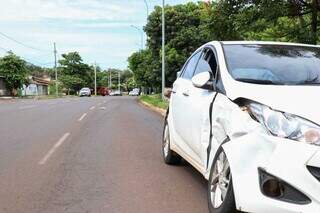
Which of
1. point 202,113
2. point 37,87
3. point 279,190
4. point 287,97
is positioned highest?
point 287,97

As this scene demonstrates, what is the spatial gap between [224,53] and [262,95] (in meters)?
1.55

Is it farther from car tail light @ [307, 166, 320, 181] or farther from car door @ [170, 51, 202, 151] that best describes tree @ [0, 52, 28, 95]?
car tail light @ [307, 166, 320, 181]

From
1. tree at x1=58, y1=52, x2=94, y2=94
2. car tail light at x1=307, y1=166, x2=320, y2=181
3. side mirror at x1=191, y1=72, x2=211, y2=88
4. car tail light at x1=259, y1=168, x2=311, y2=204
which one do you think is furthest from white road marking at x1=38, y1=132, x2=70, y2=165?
tree at x1=58, y1=52, x2=94, y2=94

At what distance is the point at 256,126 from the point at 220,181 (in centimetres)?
87

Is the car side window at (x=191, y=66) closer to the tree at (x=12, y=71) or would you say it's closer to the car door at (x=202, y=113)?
the car door at (x=202, y=113)

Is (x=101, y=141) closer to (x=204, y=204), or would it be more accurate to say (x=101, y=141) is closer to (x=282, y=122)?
(x=204, y=204)

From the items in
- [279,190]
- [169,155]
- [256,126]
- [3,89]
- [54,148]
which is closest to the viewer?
[279,190]

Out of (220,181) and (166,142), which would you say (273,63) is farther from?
(166,142)

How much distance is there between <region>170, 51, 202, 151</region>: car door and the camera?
24.1 feet

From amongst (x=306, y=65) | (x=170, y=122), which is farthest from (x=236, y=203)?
(x=170, y=122)

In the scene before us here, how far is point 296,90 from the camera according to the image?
205 inches

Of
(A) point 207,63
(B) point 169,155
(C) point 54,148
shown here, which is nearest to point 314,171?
(A) point 207,63

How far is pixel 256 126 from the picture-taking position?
15.6ft

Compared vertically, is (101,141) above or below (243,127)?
below
